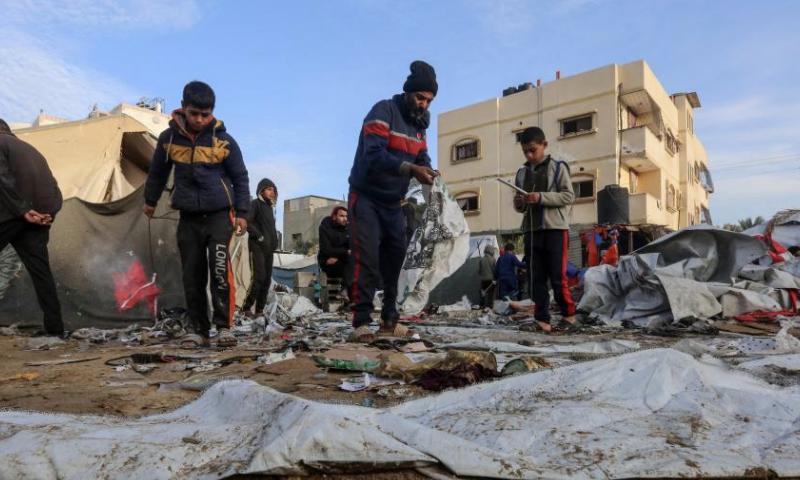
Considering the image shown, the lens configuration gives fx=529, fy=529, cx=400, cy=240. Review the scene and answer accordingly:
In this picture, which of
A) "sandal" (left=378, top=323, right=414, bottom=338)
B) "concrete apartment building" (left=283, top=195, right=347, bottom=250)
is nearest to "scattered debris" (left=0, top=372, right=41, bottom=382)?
"sandal" (left=378, top=323, right=414, bottom=338)

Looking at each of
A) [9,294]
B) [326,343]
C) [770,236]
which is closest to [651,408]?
[326,343]

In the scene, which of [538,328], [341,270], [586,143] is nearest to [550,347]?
Result: [538,328]

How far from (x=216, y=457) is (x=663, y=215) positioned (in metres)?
26.1

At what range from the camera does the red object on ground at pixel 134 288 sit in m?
5.67

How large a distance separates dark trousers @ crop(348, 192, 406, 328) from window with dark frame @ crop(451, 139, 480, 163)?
72.4 ft

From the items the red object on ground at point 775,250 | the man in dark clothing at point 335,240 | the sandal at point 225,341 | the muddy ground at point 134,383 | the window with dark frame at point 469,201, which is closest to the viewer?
the muddy ground at point 134,383

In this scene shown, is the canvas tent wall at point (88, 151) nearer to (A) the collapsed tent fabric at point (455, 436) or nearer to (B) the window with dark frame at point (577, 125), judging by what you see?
(A) the collapsed tent fabric at point (455, 436)

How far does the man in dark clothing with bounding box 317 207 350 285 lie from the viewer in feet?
24.5

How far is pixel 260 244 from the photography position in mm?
6410

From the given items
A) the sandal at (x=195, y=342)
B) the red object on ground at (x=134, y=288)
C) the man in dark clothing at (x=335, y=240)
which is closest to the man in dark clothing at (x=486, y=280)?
the man in dark clothing at (x=335, y=240)

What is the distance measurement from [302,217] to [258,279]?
37.0 m

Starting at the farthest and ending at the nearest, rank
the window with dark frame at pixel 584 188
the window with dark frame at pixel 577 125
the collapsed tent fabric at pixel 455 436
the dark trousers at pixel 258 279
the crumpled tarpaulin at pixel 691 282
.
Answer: the window with dark frame at pixel 577 125
the window with dark frame at pixel 584 188
the dark trousers at pixel 258 279
the crumpled tarpaulin at pixel 691 282
the collapsed tent fabric at pixel 455 436

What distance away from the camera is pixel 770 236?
6785 mm

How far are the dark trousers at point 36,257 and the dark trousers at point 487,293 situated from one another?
23.2ft
